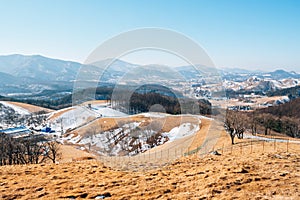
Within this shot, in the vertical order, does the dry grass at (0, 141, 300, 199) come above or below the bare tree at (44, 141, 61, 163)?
above

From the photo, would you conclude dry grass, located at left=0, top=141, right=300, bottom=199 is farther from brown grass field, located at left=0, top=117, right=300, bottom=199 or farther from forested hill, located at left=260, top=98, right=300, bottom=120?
forested hill, located at left=260, top=98, right=300, bottom=120

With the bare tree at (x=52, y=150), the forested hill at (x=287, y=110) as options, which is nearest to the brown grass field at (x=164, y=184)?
the bare tree at (x=52, y=150)

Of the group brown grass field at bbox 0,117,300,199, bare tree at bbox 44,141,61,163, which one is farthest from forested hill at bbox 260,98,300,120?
brown grass field at bbox 0,117,300,199

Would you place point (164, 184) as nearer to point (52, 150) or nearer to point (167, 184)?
point (167, 184)

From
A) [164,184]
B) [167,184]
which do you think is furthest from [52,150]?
[167,184]

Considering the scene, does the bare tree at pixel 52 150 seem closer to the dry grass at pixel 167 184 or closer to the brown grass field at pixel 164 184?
the brown grass field at pixel 164 184

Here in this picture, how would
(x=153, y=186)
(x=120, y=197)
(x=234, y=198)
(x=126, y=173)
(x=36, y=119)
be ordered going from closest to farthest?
(x=234, y=198) < (x=120, y=197) < (x=153, y=186) < (x=126, y=173) < (x=36, y=119)

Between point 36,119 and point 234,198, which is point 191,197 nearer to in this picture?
point 234,198

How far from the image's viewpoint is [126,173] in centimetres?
1373

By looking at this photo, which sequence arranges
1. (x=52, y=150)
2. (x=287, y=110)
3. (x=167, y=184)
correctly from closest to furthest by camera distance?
1. (x=167, y=184)
2. (x=52, y=150)
3. (x=287, y=110)

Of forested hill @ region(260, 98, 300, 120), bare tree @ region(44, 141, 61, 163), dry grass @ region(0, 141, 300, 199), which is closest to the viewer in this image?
dry grass @ region(0, 141, 300, 199)

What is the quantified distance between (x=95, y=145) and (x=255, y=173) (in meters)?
47.8

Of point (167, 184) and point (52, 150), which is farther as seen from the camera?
point (52, 150)

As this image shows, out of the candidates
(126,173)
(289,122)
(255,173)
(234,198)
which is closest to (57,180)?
(126,173)
